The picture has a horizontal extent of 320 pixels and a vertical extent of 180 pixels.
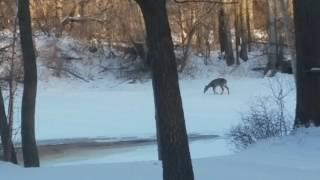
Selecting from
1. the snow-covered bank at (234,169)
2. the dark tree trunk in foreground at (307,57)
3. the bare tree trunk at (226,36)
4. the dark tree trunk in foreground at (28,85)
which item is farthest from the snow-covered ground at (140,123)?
the dark tree trunk in foreground at (28,85)

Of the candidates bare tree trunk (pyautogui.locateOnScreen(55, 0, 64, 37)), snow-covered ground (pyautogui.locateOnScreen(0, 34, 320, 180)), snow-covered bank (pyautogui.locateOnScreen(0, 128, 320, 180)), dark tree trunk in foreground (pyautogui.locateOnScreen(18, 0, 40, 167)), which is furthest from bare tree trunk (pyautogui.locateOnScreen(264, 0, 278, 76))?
snow-covered bank (pyautogui.locateOnScreen(0, 128, 320, 180))

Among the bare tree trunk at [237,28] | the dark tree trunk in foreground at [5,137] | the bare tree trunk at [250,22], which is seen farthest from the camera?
the bare tree trunk at [250,22]

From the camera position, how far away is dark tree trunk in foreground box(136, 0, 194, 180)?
24.7 ft

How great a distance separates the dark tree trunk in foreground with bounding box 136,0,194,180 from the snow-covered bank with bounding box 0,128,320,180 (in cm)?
205

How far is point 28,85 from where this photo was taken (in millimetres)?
18797

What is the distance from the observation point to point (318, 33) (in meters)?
13.9

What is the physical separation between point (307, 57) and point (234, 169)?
14.7ft

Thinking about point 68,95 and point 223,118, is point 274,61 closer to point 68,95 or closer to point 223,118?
point 68,95

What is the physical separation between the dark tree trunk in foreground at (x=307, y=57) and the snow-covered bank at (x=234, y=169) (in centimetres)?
151

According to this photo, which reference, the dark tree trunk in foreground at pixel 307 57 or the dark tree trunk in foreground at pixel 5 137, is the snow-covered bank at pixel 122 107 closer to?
the dark tree trunk in foreground at pixel 5 137

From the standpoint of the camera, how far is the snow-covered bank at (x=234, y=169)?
32.0 ft

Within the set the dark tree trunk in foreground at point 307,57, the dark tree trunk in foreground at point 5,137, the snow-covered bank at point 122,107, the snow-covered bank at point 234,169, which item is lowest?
the snow-covered bank at point 122,107

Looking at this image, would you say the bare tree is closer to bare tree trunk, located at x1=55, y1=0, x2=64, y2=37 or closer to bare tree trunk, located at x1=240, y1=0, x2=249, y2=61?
bare tree trunk, located at x1=240, y1=0, x2=249, y2=61

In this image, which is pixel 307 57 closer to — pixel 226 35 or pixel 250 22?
pixel 226 35
